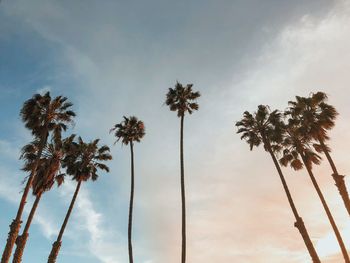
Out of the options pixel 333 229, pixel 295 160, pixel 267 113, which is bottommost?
pixel 333 229

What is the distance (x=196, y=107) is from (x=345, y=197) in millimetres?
19150

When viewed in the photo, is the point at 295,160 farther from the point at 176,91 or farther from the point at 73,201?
the point at 73,201

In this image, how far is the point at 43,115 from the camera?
30.7 m

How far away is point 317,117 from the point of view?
32125mm

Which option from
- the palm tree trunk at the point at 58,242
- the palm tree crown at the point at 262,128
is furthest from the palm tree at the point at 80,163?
the palm tree crown at the point at 262,128

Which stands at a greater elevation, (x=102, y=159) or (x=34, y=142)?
(x=102, y=159)

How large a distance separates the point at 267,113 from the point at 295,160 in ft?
19.9

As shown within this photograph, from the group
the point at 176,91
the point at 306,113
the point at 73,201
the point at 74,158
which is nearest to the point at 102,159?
the point at 74,158

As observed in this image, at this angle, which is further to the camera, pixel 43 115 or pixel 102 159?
pixel 102 159

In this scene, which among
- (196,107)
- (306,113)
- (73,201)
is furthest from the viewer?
(196,107)

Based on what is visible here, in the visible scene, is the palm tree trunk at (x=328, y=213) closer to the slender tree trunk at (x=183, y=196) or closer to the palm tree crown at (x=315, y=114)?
the palm tree crown at (x=315, y=114)

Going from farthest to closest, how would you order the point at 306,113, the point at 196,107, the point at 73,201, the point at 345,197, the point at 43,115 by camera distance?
the point at 196,107, the point at 73,201, the point at 306,113, the point at 43,115, the point at 345,197

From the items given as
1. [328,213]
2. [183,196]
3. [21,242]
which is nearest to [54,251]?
[21,242]

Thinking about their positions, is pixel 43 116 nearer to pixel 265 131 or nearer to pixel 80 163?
pixel 80 163
